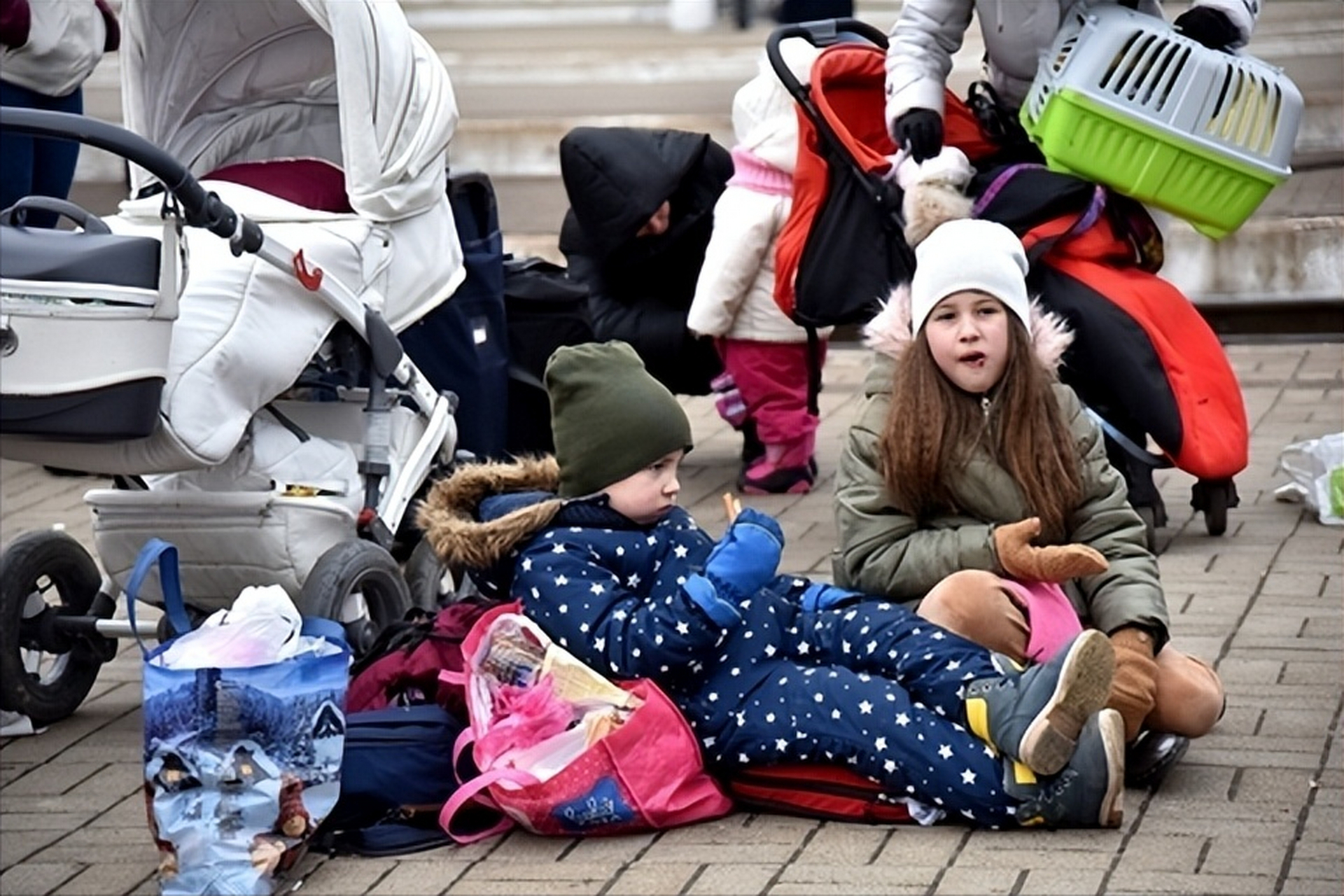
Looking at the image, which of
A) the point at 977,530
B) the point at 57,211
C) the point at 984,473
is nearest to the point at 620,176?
the point at 57,211

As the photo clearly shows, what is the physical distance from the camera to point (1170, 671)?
4625 mm

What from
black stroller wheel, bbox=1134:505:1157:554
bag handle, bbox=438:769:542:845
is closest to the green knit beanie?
bag handle, bbox=438:769:542:845

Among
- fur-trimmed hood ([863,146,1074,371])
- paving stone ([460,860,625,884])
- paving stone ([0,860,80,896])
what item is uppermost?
fur-trimmed hood ([863,146,1074,371])

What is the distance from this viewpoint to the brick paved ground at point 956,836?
4184mm

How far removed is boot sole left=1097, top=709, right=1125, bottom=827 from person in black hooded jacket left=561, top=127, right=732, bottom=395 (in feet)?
11.8

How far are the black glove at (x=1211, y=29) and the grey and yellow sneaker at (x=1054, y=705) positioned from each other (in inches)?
102

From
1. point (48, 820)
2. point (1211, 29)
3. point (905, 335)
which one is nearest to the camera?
point (48, 820)

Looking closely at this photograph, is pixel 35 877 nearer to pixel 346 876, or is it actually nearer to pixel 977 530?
pixel 346 876

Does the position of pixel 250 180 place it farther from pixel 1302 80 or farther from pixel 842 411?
pixel 1302 80

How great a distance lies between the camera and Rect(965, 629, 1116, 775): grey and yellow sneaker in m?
4.23

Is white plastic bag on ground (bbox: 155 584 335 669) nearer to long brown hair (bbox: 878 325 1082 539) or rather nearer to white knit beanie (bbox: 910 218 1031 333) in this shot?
long brown hair (bbox: 878 325 1082 539)

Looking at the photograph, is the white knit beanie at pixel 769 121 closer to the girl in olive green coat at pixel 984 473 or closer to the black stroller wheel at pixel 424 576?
the black stroller wheel at pixel 424 576

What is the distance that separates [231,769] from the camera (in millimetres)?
4223

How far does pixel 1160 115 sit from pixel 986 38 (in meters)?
0.57
